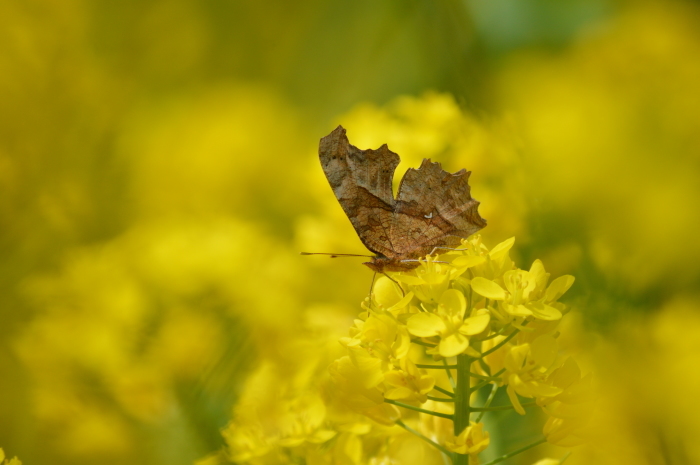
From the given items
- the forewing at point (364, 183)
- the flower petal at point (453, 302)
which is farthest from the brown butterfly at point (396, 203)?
the flower petal at point (453, 302)

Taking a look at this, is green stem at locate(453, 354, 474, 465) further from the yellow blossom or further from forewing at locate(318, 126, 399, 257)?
forewing at locate(318, 126, 399, 257)

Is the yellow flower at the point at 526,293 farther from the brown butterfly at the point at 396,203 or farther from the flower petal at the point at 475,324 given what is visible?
the brown butterfly at the point at 396,203

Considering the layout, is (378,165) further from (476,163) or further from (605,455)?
(605,455)

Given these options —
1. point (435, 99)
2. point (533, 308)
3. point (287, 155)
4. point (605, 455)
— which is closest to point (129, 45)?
point (435, 99)

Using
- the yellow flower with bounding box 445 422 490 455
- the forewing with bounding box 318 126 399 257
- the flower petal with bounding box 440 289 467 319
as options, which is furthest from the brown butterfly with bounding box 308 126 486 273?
the yellow flower with bounding box 445 422 490 455

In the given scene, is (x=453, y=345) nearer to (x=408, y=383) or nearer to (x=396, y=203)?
(x=408, y=383)

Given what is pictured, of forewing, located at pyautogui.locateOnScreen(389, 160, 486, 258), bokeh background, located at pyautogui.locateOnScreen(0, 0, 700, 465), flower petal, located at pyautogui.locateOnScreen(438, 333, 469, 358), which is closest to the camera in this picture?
bokeh background, located at pyautogui.locateOnScreen(0, 0, 700, 465)
